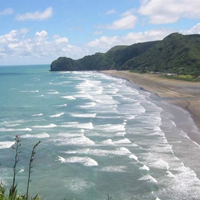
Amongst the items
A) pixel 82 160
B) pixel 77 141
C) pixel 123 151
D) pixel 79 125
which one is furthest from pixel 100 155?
pixel 79 125

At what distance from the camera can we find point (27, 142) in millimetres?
27594

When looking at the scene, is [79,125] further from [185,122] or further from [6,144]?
[185,122]

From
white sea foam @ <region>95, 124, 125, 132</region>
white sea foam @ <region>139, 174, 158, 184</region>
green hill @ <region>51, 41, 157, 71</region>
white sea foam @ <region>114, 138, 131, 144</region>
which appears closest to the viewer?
white sea foam @ <region>139, 174, 158, 184</region>

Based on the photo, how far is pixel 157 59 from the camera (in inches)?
5782

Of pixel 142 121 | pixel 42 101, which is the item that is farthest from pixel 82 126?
pixel 42 101

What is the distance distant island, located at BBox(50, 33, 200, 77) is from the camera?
120m

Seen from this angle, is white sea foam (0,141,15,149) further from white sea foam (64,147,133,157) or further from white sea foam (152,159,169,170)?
white sea foam (152,159,169,170)

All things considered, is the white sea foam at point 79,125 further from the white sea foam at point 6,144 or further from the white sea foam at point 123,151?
the white sea foam at point 123,151

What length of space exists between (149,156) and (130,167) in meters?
2.50

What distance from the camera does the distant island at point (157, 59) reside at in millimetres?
119938

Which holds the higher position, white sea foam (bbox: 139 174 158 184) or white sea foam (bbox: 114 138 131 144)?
white sea foam (bbox: 114 138 131 144)

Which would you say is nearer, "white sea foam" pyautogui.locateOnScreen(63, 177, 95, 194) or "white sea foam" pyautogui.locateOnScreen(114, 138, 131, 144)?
"white sea foam" pyautogui.locateOnScreen(63, 177, 95, 194)

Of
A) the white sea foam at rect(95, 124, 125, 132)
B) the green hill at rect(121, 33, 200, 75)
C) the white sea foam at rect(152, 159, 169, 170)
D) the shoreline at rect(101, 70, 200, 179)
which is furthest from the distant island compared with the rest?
the white sea foam at rect(152, 159, 169, 170)

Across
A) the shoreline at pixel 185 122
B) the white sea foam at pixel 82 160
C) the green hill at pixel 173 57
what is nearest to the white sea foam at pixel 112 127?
the shoreline at pixel 185 122
